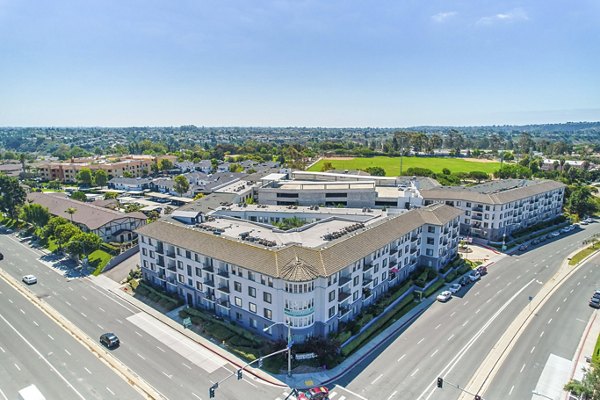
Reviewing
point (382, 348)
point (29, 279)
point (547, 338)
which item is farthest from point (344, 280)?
point (29, 279)

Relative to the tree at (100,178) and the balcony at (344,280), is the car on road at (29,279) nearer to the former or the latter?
the balcony at (344,280)

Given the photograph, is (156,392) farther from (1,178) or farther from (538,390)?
(1,178)

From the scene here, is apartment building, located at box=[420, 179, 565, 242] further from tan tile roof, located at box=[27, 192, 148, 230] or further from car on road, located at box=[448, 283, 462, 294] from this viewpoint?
tan tile roof, located at box=[27, 192, 148, 230]

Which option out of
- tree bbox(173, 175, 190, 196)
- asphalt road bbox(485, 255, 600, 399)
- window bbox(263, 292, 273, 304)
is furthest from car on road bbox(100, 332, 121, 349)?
tree bbox(173, 175, 190, 196)

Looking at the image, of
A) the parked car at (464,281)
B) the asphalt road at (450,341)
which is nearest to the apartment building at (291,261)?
the parked car at (464,281)

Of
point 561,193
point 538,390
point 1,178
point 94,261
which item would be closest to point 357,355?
point 538,390
